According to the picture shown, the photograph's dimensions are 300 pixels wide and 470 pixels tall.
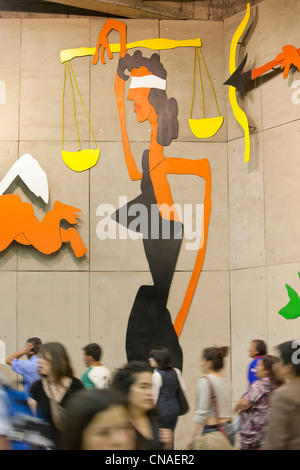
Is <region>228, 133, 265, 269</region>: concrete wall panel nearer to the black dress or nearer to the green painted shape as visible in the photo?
the green painted shape

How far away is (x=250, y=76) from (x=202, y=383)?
5421 mm

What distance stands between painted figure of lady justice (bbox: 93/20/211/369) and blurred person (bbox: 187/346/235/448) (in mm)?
4114

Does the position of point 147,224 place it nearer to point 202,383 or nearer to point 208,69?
point 208,69

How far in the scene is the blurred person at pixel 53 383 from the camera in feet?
11.4

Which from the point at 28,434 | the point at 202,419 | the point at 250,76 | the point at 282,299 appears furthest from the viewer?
the point at 250,76

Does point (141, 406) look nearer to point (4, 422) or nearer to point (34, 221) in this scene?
point (4, 422)

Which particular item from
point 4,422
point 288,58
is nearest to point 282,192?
point 288,58

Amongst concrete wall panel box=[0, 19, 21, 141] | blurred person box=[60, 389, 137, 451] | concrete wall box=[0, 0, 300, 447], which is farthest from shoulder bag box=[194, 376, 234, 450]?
concrete wall panel box=[0, 19, 21, 141]

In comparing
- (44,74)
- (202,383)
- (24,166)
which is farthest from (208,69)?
(202,383)

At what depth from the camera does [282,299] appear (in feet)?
26.5

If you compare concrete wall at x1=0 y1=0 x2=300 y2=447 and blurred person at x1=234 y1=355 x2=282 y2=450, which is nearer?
blurred person at x1=234 y1=355 x2=282 y2=450

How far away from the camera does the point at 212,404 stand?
4.25 metres

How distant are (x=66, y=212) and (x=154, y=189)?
4.09 feet

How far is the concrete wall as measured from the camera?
27.4 feet
